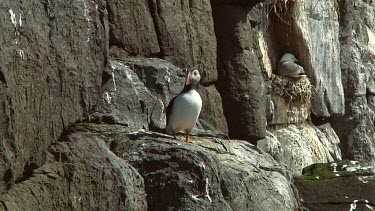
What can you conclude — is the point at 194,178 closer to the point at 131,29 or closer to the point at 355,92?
the point at 131,29

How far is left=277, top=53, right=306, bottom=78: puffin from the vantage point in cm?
1089

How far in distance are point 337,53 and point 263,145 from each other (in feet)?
7.49

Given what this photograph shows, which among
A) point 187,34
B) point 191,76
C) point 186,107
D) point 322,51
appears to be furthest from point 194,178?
point 322,51

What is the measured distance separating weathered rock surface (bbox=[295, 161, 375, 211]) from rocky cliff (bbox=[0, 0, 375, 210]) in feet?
2.51

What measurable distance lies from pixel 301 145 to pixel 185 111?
331 cm

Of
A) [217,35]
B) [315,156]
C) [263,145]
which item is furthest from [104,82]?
[315,156]

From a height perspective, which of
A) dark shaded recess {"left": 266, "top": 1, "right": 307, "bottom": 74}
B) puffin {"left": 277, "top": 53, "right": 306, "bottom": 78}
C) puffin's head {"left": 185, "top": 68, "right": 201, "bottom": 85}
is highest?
dark shaded recess {"left": 266, "top": 1, "right": 307, "bottom": 74}

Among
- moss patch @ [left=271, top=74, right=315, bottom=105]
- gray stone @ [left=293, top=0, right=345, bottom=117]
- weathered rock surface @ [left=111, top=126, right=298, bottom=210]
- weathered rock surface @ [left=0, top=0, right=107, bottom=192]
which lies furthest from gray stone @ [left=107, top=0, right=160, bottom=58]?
gray stone @ [left=293, top=0, right=345, bottom=117]

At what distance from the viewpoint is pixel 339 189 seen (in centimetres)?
894

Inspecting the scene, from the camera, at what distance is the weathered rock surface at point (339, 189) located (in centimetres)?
873

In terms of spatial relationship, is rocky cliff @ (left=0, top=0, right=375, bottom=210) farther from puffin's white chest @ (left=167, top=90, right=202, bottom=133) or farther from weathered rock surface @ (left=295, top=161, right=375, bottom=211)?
weathered rock surface @ (left=295, top=161, right=375, bottom=211)

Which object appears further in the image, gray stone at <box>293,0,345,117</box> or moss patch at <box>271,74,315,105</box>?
gray stone at <box>293,0,345,117</box>

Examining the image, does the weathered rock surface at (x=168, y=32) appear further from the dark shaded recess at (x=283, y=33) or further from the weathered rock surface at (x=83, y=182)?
the weathered rock surface at (x=83, y=182)

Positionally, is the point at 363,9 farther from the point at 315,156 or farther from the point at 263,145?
the point at 263,145
